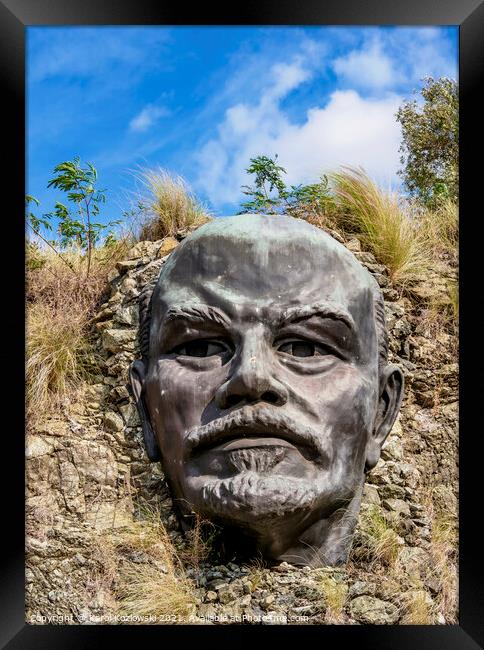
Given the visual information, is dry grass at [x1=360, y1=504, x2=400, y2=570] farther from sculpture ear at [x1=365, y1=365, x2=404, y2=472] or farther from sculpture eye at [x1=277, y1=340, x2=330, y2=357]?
sculpture eye at [x1=277, y1=340, x2=330, y2=357]

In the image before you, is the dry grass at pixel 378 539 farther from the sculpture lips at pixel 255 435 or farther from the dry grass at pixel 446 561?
the sculpture lips at pixel 255 435

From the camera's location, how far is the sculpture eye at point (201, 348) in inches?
168

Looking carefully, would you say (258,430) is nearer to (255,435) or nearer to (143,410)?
(255,435)

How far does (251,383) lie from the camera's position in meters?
3.93

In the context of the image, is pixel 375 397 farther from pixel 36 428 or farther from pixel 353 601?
pixel 36 428

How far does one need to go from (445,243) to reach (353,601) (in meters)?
3.23

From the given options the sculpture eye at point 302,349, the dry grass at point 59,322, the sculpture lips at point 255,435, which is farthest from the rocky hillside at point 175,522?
the sculpture eye at point 302,349

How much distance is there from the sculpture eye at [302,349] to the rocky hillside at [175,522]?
3.76ft

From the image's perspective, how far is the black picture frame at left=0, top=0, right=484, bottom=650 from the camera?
4129 millimetres

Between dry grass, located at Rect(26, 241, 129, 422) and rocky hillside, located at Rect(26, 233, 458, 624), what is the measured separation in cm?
14

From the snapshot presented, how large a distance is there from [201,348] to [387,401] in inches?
46.5

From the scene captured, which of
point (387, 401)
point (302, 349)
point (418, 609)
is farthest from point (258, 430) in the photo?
point (418, 609)
